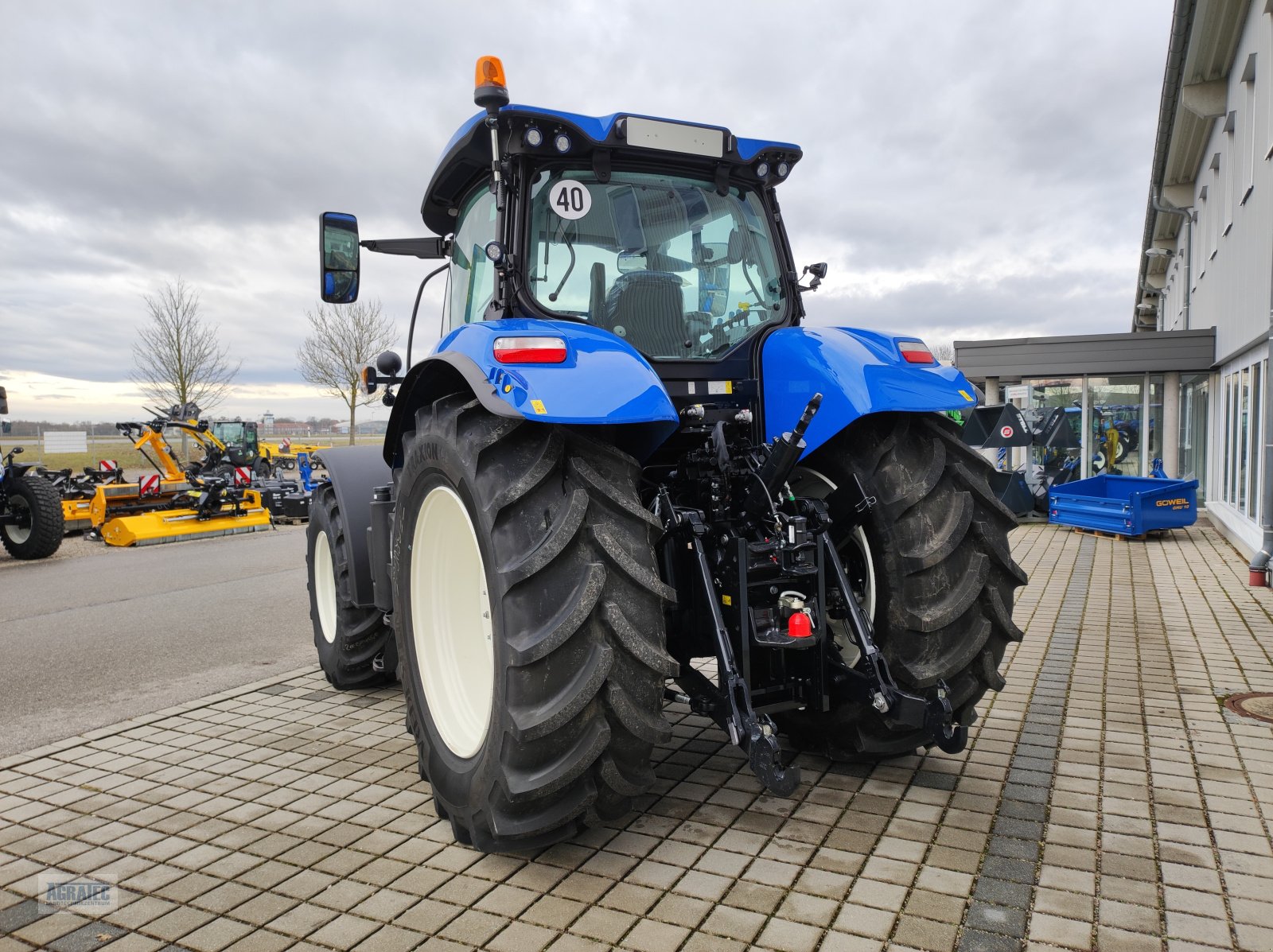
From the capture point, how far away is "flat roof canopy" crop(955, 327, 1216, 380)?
13.8m

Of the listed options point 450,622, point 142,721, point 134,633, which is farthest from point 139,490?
point 450,622

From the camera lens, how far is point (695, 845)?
3.04 metres

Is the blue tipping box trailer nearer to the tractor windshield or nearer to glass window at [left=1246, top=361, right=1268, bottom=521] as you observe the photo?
glass window at [left=1246, top=361, right=1268, bottom=521]

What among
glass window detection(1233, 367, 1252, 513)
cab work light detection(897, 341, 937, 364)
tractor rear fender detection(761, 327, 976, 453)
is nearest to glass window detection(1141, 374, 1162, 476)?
glass window detection(1233, 367, 1252, 513)

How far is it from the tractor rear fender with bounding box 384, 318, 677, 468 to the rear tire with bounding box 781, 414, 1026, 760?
2.84 ft

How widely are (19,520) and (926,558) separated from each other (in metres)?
12.8

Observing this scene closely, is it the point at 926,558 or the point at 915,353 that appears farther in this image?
the point at 915,353

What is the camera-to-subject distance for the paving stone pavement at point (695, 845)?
2.55 meters

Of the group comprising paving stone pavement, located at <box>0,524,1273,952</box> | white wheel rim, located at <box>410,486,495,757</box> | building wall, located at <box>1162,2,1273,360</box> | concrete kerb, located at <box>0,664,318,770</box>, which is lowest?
concrete kerb, located at <box>0,664,318,770</box>

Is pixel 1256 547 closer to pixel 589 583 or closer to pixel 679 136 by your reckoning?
pixel 679 136

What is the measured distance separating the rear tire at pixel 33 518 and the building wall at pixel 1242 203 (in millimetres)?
13977

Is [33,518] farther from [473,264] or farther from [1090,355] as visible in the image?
[1090,355]

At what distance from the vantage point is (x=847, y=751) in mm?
3674

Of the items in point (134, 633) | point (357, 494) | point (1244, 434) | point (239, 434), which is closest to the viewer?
Answer: point (357, 494)
